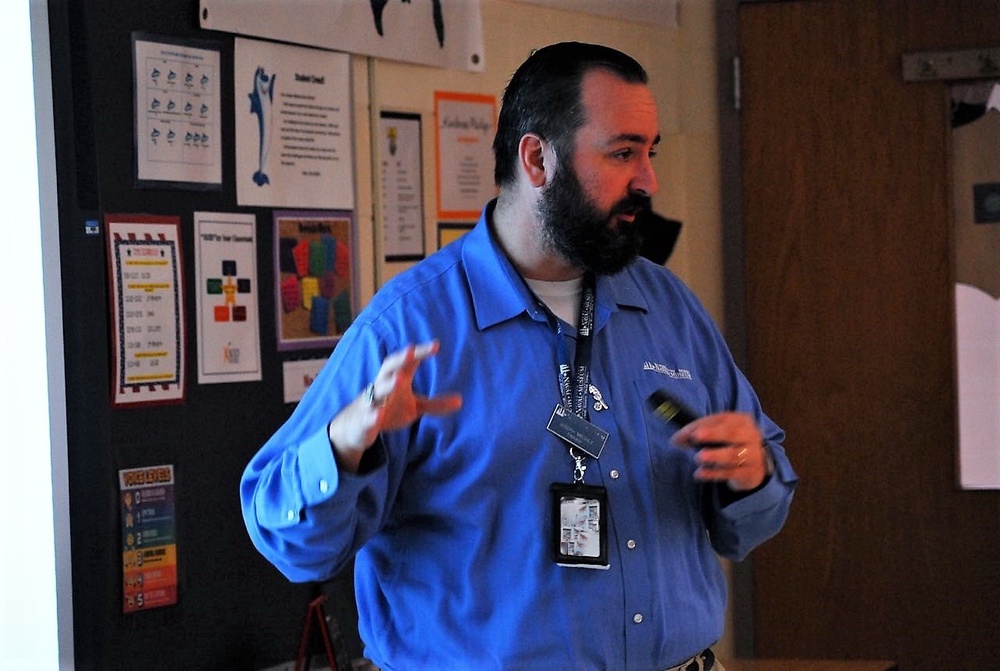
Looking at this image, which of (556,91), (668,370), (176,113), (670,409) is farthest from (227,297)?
(670,409)

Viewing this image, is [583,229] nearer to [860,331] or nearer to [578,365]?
[578,365]

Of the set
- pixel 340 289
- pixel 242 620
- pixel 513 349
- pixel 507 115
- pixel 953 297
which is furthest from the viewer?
pixel 953 297

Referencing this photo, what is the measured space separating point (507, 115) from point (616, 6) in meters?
1.69

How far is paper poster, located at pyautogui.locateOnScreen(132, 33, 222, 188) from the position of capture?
240 centimetres

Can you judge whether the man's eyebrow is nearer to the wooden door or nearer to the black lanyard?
the black lanyard

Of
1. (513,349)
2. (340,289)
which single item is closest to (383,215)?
(340,289)

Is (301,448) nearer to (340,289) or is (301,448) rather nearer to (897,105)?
(340,289)

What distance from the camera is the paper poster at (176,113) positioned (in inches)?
94.7

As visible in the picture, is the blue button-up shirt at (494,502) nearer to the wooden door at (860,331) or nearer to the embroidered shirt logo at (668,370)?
the embroidered shirt logo at (668,370)

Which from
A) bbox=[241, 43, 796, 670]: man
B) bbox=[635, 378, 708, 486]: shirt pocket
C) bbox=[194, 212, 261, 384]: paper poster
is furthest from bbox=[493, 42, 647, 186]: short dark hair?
bbox=[194, 212, 261, 384]: paper poster

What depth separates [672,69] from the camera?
370 centimetres

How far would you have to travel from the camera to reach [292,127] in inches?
107

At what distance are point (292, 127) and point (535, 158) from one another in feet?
3.16

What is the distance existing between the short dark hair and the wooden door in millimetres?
1668
